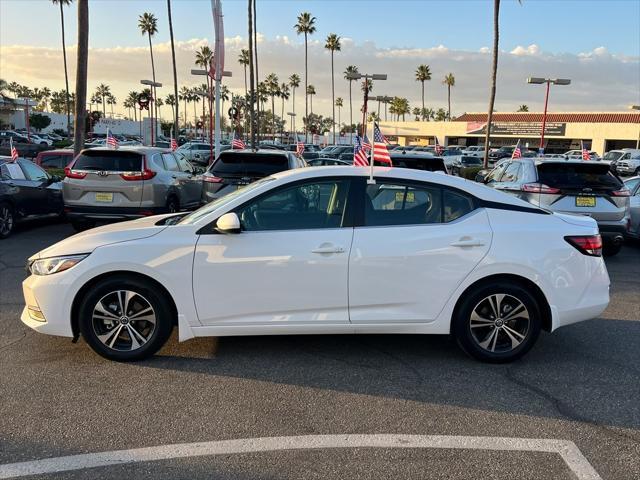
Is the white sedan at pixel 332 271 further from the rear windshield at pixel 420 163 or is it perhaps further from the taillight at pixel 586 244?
the rear windshield at pixel 420 163

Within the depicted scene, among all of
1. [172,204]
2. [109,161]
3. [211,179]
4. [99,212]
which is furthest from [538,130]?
[99,212]

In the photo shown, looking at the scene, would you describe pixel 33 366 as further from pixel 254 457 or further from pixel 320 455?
pixel 320 455

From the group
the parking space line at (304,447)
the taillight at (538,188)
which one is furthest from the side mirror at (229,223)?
the taillight at (538,188)

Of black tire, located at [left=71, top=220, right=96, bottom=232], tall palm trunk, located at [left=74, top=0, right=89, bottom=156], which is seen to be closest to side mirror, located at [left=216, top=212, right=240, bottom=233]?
black tire, located at [left=71, top=220, right=96, bottom=232]

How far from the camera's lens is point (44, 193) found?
11438 millimetres

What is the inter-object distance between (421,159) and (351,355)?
628cm

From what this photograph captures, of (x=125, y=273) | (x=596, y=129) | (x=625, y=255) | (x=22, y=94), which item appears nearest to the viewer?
(x=125, y=273)

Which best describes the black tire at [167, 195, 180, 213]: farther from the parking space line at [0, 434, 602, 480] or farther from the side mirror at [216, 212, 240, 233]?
the parking space line at [0, 434, 602, 480]

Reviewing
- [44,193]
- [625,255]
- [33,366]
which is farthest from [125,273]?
[625,255]

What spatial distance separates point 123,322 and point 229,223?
1209 millimetres

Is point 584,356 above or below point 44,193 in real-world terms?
below

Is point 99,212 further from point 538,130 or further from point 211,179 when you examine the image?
point 538,130

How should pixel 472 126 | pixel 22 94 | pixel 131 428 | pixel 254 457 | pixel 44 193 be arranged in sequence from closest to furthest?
1. pixel 254 457
2. pixel 131 428
3. pixel 44 193
4. pixel 472 126
5. pixel 22 94

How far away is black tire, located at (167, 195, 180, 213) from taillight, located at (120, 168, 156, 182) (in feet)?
2.62
